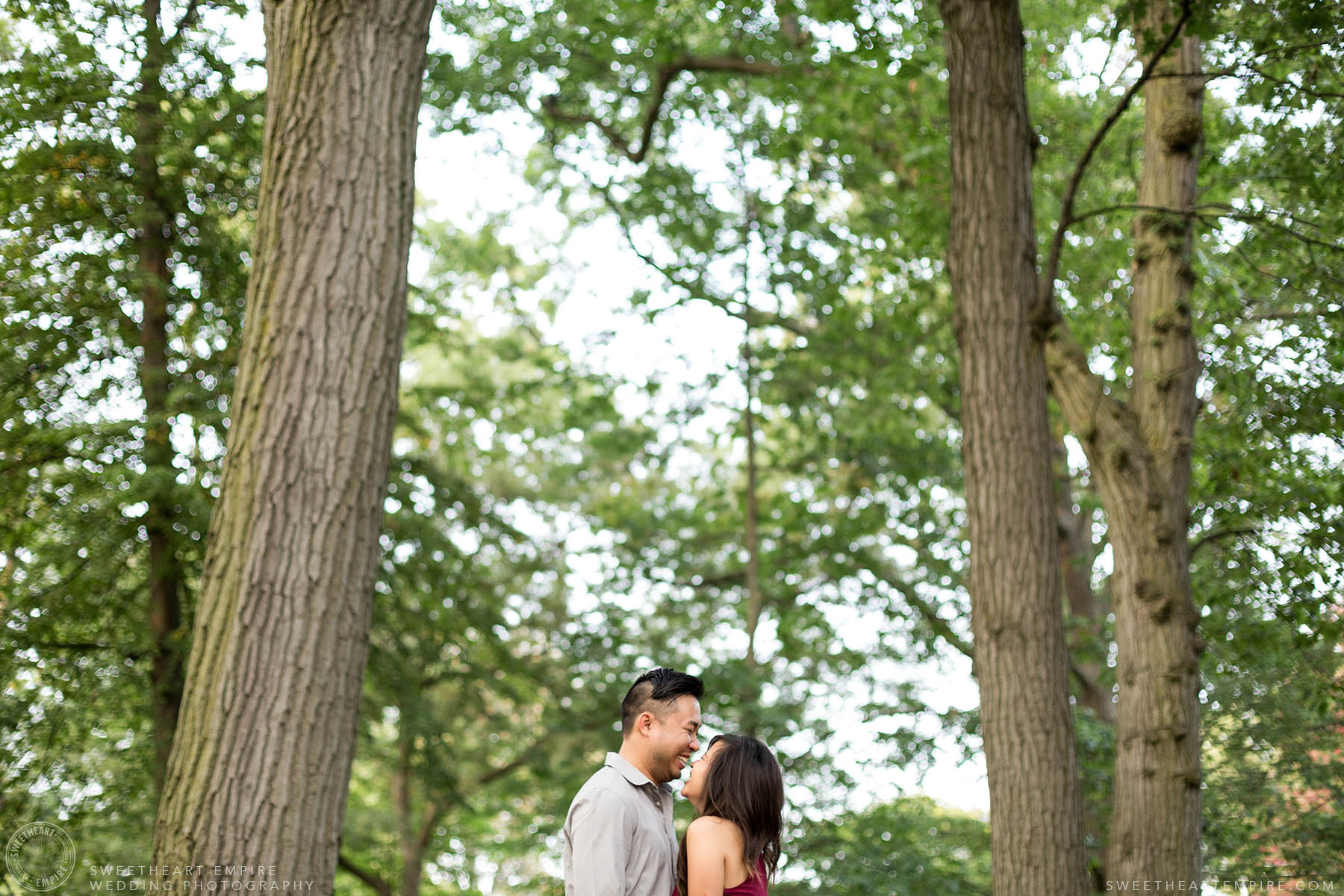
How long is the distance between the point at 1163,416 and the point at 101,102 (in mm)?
7310

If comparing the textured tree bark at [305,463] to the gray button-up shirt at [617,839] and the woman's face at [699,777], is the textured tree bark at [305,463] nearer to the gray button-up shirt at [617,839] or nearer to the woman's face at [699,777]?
the gray button-up shirt at [617,839]

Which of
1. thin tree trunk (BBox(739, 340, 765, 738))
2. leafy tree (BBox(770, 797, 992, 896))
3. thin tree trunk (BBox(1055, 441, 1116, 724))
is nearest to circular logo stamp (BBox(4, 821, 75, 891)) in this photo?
leafy tree (BBox(770, 797, 992, 896))

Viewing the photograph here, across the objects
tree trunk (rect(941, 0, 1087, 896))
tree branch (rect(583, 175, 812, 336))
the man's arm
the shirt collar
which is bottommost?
the man's arm

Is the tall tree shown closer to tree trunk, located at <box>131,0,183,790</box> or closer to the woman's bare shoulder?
tree trunk, located at <box>131,0,183,790</box>

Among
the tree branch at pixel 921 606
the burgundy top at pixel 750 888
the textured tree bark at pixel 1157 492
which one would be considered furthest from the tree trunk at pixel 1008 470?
the tree branch at pixel 921 606

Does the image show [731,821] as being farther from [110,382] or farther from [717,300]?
[717,300]

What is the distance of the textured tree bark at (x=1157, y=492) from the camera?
593 cm

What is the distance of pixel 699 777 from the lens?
3475 millimetres

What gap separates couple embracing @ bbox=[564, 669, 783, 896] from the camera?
3137 mm

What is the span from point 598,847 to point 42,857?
21.8 feet

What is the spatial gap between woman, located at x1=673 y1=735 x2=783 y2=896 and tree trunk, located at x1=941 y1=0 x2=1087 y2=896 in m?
2.29

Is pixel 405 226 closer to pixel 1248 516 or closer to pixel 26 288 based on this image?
pixel 26 288

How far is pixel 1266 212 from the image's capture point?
6.50 m

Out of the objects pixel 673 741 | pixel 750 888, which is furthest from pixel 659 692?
pixel 750 888
